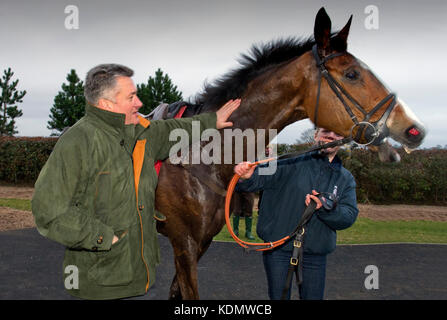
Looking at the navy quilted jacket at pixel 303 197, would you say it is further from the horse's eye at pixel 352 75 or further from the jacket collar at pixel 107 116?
the jacket collar at pixel 107 116

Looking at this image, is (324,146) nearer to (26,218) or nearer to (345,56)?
(345,56)

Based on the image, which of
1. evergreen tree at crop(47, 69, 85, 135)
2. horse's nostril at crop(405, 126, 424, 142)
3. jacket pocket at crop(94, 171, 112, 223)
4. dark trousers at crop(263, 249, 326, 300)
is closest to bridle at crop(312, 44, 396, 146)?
horse's nostril at crop(405, 126, 424, 142)

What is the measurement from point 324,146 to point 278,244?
802 millimetres

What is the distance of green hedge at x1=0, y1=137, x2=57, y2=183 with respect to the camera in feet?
52.8

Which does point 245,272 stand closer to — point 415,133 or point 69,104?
point 415,133

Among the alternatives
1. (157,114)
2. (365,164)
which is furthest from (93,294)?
(365,164)

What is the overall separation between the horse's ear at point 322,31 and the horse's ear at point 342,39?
61 millimetres

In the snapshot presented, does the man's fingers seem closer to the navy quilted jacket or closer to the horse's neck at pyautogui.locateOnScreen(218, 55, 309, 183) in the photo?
the navy quilted jacket

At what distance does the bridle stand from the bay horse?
12 millimetres

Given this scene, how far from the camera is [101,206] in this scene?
1938 millimetres

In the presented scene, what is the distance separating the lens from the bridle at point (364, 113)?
237cm

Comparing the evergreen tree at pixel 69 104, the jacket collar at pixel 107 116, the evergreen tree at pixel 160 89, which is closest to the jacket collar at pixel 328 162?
the jacket collar at pixel 107 116

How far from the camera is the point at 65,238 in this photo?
1.76 metres

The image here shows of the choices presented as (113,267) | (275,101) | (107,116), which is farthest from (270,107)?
(113,267)
